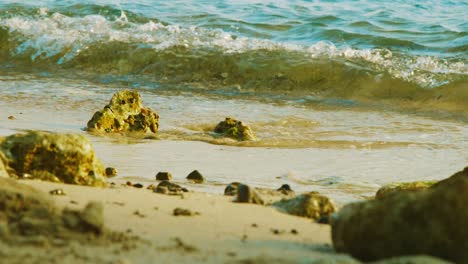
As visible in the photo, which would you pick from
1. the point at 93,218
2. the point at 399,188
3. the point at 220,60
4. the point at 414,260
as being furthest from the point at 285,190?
the point at 220,60

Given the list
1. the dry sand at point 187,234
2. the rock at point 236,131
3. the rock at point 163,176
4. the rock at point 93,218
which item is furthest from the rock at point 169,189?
the rock at point 236,131

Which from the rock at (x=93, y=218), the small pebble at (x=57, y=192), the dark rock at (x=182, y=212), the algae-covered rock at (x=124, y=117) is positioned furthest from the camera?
the algae-covered rock at (x=124, y=117)

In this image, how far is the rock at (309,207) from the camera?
12.8 ft

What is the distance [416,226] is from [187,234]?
872 millimetres

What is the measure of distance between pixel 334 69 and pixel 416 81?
3.84 ft

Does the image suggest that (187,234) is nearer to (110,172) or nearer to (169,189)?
(169,189)

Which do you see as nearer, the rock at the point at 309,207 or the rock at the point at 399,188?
the rock at the point at 309,207

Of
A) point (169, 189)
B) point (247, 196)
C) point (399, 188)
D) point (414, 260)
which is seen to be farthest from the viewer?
point (399, 188)

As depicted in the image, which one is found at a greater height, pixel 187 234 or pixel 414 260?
pixel 414 260

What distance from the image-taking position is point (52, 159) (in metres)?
4.29

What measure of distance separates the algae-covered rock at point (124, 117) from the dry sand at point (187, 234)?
291 cm

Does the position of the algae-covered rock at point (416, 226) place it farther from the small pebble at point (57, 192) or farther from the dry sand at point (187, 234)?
the small pebble at point (57, 192)

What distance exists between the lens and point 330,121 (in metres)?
8.70

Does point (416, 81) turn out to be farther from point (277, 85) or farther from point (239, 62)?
point (239, 62)
